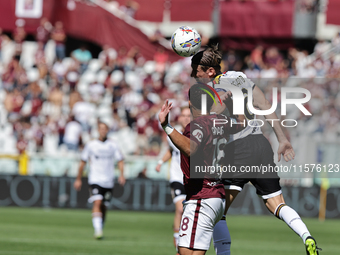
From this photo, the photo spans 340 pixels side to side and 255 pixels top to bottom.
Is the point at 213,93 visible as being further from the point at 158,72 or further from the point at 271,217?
the point at 158,72

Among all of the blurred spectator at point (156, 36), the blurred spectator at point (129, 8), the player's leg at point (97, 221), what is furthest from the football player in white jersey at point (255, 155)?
the blurred spectator at point (129, 8)

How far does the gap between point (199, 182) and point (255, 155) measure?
1.30m

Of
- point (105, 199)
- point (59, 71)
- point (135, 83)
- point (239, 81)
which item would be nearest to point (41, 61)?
point (59, 71)

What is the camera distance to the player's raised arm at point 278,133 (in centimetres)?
648

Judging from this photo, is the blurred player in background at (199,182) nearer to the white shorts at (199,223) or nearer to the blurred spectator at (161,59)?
the white shorts at (199,223)

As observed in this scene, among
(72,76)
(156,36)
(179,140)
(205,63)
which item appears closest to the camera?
(179,140)

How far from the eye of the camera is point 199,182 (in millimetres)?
5785

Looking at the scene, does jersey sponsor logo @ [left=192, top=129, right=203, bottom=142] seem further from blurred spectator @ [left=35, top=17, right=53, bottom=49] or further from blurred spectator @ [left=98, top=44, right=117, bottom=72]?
blurred spectator @ [left=35, top=17, right=53, bottom=49]

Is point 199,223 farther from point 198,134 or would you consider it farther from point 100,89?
point 100,89

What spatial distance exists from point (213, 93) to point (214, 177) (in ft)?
2.74

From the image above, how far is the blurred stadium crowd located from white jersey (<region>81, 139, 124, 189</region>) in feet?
19.9

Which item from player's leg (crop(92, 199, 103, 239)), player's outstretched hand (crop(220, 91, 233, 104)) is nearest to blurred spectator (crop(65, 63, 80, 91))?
player's leg (crop(92, 199, 103, 239))

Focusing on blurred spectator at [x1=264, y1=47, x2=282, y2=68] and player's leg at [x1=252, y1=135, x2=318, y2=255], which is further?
blurred spectator at [x1=264, y1=47, x2=282, y2=68]

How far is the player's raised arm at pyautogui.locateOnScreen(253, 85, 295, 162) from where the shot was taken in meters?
6.48
